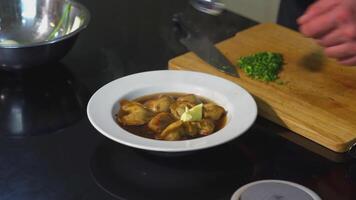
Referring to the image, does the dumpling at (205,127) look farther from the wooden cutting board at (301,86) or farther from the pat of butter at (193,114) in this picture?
the wooden cutting board at (301,86)

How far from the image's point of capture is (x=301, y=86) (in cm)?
119

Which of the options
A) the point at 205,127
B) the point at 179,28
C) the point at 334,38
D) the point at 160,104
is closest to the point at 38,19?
the point at 179,28

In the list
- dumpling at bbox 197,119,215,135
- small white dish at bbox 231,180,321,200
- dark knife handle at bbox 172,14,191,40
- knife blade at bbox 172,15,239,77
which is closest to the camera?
small white dish at bbox 231,180,321,200

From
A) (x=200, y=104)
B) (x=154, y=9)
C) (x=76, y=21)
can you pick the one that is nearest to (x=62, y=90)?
(x=76, y=21)

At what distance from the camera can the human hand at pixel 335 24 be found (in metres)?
0.99

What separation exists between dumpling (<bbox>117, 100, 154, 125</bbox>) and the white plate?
0.01 metres

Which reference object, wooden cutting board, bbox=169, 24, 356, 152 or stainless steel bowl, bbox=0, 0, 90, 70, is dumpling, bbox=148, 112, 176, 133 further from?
stainless steel bowl, bbox=0, 0, 90, 70

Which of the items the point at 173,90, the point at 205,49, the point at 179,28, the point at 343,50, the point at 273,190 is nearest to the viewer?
the point at 273,190

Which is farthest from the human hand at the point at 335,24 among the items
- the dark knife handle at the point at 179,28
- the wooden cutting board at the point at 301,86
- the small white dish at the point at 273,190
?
the dark knife handle at the point at 179,28

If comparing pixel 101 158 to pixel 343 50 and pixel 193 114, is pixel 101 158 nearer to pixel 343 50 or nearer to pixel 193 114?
pixel 193 114

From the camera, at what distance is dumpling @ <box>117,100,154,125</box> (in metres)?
1.02

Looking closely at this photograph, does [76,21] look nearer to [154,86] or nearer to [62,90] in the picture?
[62,90]

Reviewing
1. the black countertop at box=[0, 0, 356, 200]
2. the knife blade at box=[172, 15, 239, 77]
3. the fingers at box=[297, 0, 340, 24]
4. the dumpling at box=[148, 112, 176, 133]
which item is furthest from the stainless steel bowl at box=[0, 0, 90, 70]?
the fingers at box=[297, 0, 340, 24]

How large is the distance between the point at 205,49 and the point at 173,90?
20cm
